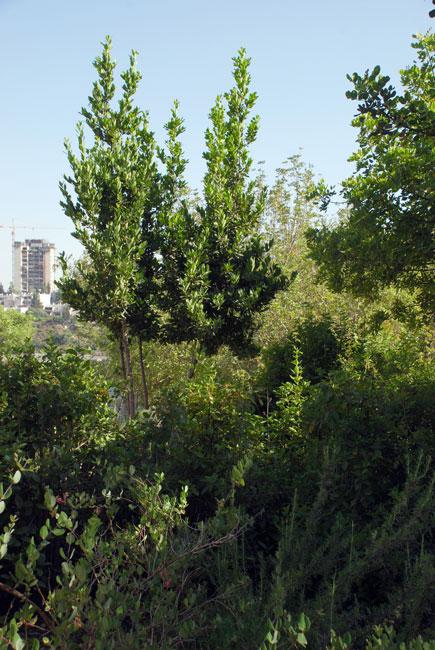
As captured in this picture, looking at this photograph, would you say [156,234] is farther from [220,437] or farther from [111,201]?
[220,437]

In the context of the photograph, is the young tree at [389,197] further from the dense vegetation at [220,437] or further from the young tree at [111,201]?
the young tree at [111,201]

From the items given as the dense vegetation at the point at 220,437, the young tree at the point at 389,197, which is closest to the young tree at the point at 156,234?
the dense vegetation at the point at 220,437

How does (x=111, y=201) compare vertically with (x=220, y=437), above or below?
above

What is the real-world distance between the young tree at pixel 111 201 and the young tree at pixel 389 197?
10.5 ft

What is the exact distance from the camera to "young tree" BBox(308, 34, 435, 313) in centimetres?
799

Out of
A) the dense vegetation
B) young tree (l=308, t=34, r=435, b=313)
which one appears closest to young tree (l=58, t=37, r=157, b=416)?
the dense vegetation

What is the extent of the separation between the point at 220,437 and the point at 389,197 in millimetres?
4595

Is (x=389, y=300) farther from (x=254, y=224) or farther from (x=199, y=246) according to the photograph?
(x=199, y=246)

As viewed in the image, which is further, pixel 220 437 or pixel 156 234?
pixel 156 234

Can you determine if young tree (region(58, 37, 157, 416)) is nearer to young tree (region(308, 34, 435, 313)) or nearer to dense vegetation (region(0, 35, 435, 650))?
dense vegetation (region(0, 35, 435, 650))

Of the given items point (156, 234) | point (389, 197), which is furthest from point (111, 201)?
point (389, 197)

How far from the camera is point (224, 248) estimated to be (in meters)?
11.8

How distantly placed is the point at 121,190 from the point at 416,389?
23.5ft

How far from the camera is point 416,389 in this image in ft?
19.3
